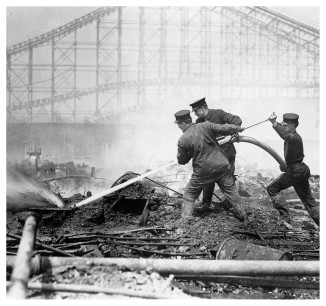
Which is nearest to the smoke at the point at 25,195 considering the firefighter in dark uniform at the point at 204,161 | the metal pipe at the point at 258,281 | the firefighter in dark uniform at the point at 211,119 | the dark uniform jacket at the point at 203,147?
the firefighter in dark uniform at the point at 204,161

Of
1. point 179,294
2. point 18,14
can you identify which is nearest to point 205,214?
point 179,294

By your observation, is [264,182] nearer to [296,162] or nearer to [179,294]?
[296,162]

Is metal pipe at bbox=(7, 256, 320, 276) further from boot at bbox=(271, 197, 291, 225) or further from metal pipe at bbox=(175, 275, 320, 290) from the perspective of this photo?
boot at bbox=(271, 197, 291, 225)

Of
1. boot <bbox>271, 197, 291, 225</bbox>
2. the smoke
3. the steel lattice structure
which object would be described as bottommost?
boot <bbox>271, 197, 291, 225</bbox>

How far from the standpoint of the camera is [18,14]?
6.81 m

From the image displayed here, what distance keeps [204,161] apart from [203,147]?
0.28 meters

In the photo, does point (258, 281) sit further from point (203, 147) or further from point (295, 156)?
point (295, 156)

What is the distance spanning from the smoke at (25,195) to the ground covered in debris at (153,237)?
248 mm

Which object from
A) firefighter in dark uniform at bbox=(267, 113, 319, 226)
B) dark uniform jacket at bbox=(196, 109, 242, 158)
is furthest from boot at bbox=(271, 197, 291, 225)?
dark uniform jacket at bbox=(196, 109, 242, 158)

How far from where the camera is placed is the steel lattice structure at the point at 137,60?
64.8 feet

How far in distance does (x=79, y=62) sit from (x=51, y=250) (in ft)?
66.5

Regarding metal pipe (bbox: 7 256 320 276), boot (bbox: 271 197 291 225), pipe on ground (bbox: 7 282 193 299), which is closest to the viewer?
pipe on ground (bbox: 7 282 193 299)

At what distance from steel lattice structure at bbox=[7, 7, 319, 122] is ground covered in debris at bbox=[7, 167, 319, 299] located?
13376 millimetres

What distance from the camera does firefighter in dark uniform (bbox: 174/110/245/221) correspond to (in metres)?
6.64
